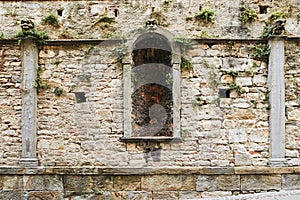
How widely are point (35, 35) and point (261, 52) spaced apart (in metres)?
4.08

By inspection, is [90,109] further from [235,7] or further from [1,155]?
[235,7]

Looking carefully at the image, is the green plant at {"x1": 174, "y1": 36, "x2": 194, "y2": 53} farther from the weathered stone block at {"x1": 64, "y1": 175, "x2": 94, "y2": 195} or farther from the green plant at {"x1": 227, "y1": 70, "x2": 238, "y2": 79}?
the weathered stone block at {"x1": 64, "y1": 175, "x2": 94, "y2": 195}

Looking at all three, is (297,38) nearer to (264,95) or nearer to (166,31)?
(264,95)

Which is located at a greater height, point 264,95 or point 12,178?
point 264,95

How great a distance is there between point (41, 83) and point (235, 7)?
381 cm

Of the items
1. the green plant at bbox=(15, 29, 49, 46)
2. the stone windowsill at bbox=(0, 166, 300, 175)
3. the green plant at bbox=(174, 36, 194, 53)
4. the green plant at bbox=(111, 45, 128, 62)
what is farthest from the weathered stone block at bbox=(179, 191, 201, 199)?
the green plant at bbox=(15, 29, 49, 46)

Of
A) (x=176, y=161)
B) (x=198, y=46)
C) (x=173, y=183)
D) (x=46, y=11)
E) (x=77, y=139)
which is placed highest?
(x=46, y=11)

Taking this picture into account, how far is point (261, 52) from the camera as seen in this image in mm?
6289

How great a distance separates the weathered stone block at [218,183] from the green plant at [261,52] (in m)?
2.16

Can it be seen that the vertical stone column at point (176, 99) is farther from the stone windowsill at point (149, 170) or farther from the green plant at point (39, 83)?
the green plant at point (39, 83)

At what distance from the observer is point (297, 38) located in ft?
20.6

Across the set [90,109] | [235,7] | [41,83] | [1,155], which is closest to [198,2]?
[235,7]

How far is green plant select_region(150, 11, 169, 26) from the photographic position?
641 cm

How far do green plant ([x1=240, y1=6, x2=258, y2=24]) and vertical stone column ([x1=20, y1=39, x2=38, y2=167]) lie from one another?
3.83m
